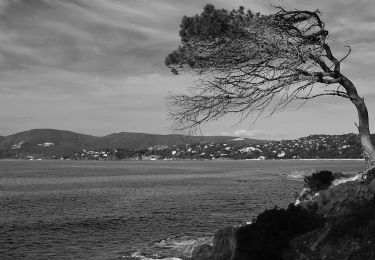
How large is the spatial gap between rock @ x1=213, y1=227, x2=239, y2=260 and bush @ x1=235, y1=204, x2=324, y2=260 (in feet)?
1.97

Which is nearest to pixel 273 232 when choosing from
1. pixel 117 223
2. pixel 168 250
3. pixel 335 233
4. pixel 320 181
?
pixel 335 233

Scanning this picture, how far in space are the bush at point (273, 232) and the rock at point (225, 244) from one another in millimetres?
599

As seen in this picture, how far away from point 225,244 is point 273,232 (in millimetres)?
3105

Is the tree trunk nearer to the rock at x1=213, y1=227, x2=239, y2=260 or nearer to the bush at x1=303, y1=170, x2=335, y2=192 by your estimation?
the rock at x1=213, y1=227, x2=239, y2=260

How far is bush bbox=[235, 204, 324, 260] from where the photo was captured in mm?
12664

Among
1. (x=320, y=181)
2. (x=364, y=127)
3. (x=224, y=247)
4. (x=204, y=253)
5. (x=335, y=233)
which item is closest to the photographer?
(x=335, y=233)

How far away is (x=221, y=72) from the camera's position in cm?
1738

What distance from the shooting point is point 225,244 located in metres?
16.1

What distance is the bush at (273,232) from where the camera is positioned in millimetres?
12664

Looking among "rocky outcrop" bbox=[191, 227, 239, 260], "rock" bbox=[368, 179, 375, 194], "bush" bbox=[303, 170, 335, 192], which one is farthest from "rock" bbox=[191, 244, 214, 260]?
"bush" bbox=[303, 170, 335, 192]

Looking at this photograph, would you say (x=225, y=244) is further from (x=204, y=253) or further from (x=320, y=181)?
(x=320, y=181)

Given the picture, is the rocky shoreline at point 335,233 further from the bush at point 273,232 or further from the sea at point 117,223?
the sea at point 117,223

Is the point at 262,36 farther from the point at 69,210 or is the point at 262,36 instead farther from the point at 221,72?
the point at 69,210

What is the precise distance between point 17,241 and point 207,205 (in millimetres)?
23599
